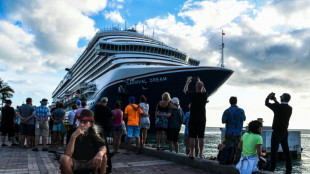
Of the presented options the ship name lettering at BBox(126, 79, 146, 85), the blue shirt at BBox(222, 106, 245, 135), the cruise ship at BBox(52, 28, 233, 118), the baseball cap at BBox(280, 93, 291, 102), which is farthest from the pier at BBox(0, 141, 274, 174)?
the ship name lettering at BBox(126, 79, 146, 85)

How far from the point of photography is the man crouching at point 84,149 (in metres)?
3.02

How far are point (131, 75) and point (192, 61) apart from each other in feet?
48.8

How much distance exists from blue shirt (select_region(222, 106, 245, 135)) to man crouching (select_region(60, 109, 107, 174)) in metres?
3.10

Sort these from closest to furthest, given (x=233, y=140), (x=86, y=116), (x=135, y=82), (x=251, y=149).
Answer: (x=86, y=116)
(x=251, y=149)
(x=233, y=140)
(x=135, y=82)

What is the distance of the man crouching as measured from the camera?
9.89ft

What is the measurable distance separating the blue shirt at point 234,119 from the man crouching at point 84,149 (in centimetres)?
310

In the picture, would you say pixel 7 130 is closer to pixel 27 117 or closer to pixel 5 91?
pixel 27 117

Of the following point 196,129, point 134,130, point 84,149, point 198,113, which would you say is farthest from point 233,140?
point 84,149

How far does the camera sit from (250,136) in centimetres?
411

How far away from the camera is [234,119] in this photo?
530cm

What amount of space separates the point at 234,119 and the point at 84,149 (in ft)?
11.1

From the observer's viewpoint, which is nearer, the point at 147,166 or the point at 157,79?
the point at 147,166

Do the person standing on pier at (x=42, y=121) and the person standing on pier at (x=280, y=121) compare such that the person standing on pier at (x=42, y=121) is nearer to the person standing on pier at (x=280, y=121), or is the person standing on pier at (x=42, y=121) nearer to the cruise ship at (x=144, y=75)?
the person standing on pier at (x=280, y=121)

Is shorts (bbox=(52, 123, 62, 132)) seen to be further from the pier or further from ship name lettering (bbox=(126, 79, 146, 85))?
ship name lettering (bbox=(126, 79, 146, 85))
